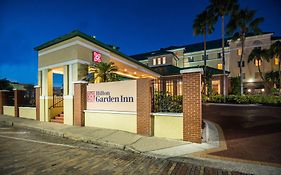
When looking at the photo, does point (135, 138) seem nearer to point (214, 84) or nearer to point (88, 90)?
point (88, 90)

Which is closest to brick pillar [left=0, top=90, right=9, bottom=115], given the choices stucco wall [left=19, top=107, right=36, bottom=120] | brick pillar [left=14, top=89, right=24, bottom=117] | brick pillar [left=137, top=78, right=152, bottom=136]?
brick pillar [left=14, top=89, right=24, bottom=117]

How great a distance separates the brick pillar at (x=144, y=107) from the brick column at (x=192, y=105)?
1683 mm

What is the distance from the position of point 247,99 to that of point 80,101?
19.8 m

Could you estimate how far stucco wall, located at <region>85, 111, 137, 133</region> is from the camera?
9375 millimetres

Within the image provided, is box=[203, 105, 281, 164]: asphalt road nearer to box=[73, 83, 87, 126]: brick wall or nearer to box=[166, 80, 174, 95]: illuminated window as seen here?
box=[166, 80, 174, 95]: illuminated window

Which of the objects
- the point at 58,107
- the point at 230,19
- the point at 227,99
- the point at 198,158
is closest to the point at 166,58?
the point at 230,19

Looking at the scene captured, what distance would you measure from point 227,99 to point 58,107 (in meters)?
19.9

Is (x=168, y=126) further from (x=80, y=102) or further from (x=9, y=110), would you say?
(x=9, y=110)

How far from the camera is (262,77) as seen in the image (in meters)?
37.9

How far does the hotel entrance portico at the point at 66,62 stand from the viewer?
12023 millimetres

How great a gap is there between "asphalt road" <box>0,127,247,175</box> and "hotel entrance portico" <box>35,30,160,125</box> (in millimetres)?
5060

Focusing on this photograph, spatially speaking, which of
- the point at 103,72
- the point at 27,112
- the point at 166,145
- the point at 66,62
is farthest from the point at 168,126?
the point at 27,112

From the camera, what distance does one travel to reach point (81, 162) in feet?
18.6

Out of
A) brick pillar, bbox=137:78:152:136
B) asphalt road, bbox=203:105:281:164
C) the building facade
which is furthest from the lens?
the building facade
